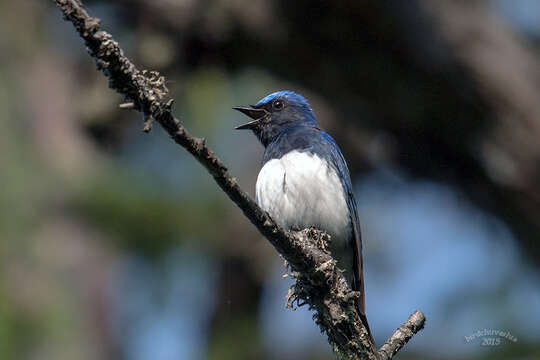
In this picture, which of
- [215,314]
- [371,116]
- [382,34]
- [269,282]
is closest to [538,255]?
[371,116]

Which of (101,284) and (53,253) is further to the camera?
(101,284)

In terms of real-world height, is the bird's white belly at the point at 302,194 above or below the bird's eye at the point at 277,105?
below

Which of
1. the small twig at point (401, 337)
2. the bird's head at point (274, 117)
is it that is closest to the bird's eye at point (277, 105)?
the bird's head at point (274, 117)

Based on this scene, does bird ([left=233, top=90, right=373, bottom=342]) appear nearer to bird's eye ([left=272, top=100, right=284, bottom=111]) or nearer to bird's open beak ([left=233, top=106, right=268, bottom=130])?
bird's open beak ([left=233, top=106, right=268, bottom=130])

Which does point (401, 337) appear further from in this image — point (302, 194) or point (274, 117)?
point (274, 117)

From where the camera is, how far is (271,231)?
2.37 metres

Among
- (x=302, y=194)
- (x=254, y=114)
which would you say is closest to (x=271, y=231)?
(x=302, y=194)

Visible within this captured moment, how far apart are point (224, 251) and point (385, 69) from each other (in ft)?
9.39

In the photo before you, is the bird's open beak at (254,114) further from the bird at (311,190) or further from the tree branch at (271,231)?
the tree branch at (271,231)

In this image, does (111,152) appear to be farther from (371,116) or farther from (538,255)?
(538,255)

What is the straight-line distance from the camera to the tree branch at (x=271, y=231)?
5.68 feet

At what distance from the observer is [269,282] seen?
25.6 ft

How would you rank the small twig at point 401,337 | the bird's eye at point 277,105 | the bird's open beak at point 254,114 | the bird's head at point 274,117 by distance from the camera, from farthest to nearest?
the bird's eye at point 277,105, the bird's head at point 274,117, the bird's open beak at point 254,114, the small twig at point 401,337

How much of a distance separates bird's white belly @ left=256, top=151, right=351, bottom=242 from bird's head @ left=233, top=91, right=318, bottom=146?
1.53 ft
